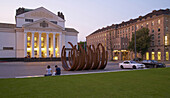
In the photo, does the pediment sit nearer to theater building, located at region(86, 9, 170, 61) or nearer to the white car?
theater building, located at region(86, 9, 170, 61)

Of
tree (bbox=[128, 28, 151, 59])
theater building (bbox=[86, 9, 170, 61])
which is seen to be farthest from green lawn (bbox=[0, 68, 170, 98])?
tree (bbox=[128, 28, 151, 59])

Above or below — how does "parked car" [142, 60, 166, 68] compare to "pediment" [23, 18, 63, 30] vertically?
below

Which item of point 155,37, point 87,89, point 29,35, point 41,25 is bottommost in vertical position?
point 87,89

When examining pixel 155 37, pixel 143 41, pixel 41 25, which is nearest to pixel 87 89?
pixel 143 41

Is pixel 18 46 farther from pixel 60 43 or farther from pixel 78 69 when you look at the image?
pixel 78 69

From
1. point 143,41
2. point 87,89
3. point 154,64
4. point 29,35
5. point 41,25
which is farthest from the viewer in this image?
point 29,35

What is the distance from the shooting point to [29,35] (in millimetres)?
70625

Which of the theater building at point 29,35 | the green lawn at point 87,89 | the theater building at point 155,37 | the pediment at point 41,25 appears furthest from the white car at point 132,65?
the pediment at point 41,25

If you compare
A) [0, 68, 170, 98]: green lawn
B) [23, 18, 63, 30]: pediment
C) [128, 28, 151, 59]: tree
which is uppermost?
[23, 18, 63, 30]: pediment

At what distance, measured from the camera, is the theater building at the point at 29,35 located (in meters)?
65.3

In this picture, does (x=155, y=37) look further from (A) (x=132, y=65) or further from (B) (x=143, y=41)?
(A) (x=132, y=65)

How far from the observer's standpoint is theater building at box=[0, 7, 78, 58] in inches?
2571

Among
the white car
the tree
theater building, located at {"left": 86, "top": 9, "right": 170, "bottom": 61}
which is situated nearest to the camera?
the white car

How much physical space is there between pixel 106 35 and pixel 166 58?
131 ft
